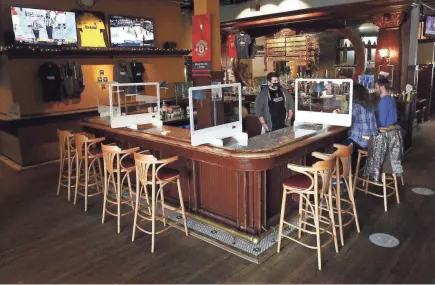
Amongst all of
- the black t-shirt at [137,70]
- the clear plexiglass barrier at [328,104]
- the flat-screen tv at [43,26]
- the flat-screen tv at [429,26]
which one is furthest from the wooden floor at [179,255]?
the flat-screen tv at [429,26]

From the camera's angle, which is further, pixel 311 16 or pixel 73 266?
pixel 311 16

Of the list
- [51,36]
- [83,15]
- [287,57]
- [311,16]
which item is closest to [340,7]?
[311,16]

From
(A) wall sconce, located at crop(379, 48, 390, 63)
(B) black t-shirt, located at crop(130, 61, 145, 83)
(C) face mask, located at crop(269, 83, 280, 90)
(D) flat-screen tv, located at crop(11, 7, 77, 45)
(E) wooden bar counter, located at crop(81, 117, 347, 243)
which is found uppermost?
(D) flat-screen tv, located at crop(11, 7, 77, 45)

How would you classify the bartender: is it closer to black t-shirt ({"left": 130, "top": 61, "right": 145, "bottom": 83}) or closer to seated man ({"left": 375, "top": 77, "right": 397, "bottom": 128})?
seated man ({"left": 375, "top": 77, "right": 397, "bottom": 128})

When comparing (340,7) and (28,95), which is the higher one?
(340,7)

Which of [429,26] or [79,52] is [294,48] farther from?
[79,52]

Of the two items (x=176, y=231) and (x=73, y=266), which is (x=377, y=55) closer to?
(x=176, y=231)

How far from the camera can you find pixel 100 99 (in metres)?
7.43

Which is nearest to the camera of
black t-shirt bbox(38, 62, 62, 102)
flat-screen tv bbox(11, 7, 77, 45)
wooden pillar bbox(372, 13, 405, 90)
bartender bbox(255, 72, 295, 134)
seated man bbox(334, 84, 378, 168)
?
seated man bbox(334, 84, 378, 168)

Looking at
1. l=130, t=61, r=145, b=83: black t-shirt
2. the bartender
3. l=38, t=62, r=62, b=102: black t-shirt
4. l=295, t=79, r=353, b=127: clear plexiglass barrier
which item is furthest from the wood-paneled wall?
l=295, t=79, r=353, b=127: clear plexiglass barrier

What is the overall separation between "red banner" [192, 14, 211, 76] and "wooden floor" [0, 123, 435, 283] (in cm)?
290

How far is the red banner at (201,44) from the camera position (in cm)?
569

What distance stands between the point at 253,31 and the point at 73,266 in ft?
26.5

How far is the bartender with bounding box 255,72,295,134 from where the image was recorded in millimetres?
4977
